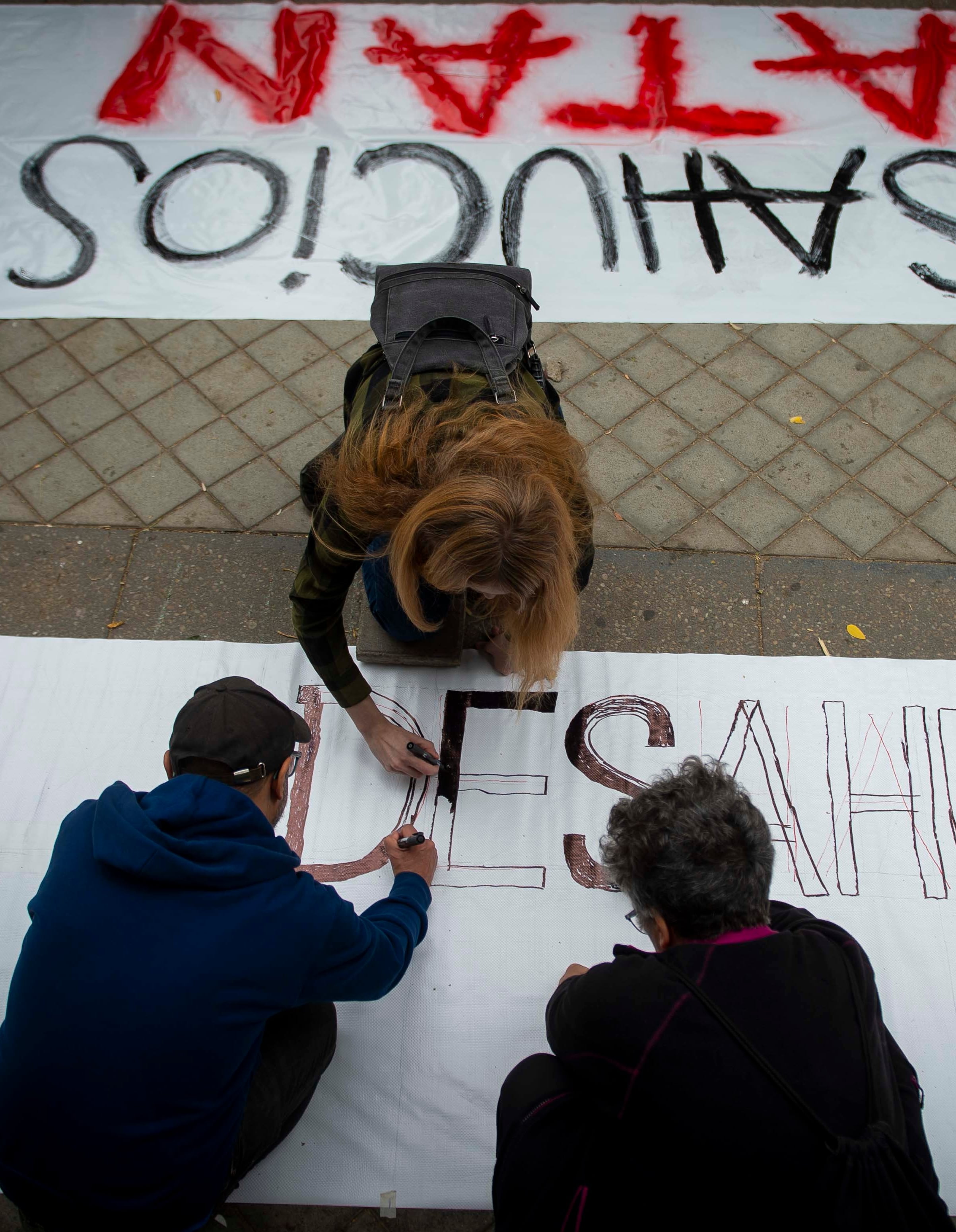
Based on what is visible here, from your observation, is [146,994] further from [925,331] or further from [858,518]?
[925,331]

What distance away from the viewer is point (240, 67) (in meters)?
3.54

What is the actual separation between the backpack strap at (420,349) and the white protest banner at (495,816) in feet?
2.86

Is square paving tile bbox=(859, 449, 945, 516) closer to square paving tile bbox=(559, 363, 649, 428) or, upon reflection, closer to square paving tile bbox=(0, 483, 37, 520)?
square paving tile bbox=(559, 363, 649, 428)

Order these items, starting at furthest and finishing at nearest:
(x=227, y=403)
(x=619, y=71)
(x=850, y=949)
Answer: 1. (x=619, y=71)
2. (x=227, y=403)
3. (x=850, y=949)

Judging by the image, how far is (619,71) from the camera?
3492 millimetres

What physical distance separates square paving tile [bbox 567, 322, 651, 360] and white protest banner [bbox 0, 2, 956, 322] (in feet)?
0.16

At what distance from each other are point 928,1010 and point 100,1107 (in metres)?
1.66

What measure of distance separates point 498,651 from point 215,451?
49.6 inches

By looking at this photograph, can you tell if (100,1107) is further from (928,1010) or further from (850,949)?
(928,1010)

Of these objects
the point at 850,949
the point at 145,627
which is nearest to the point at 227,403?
the point at 145,627

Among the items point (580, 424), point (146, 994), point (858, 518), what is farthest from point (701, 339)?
point (146, 994)

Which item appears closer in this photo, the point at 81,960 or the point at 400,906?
the point at 81,960

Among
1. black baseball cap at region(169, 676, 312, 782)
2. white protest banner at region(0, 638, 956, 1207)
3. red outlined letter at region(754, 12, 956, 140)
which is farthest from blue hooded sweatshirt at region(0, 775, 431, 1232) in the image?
red outlined letter at region(754, 12, 956, 140)

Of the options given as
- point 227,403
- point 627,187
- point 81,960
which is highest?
point 627,187
